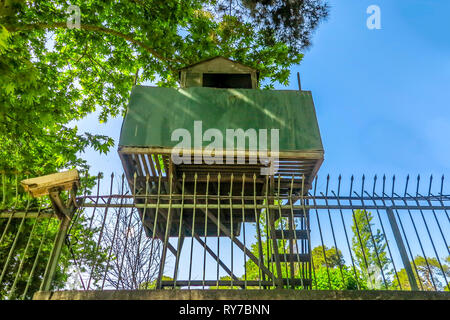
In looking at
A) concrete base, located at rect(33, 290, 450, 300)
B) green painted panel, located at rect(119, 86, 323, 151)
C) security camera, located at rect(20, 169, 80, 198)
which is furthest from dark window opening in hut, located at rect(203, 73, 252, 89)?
concrete base, located at rect(33, 290, 450, 300)

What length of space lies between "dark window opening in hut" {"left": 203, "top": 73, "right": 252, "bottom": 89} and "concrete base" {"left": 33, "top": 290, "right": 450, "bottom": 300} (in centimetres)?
679

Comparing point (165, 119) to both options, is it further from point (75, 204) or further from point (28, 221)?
point (28, 221)

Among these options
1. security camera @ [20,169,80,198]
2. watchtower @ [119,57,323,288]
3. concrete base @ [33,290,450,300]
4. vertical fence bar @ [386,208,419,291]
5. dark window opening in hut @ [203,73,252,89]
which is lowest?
A: concrete base @ [33,290,450,300]

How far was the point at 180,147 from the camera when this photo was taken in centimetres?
583

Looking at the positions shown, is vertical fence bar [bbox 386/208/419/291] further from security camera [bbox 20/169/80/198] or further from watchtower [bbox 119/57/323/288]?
security camera [bbox 20/169/80/198]

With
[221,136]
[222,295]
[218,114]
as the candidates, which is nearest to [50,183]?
[222,295]

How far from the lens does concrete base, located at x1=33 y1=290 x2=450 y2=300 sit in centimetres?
287

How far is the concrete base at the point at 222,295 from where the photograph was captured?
287 centimetres

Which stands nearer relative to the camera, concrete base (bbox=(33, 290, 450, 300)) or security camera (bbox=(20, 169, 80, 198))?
concrete base (bbox=(33, 290, 450, 300))

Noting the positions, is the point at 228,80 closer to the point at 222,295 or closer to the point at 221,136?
the point at 221,136

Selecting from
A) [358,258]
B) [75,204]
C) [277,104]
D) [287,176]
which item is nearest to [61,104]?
[75,204]

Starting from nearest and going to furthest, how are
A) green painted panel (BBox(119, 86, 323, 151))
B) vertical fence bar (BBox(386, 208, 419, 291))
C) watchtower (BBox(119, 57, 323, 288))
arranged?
vertical fence bar (BBox(386, 208, 419, 291))
watchtower (BBox(119, 57, 323, 288))
green painted panel (BBox(119, 86, 323, 151))

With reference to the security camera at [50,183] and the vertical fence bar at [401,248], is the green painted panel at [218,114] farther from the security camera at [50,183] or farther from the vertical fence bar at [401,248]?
the vertical fence bar at [401,248]
